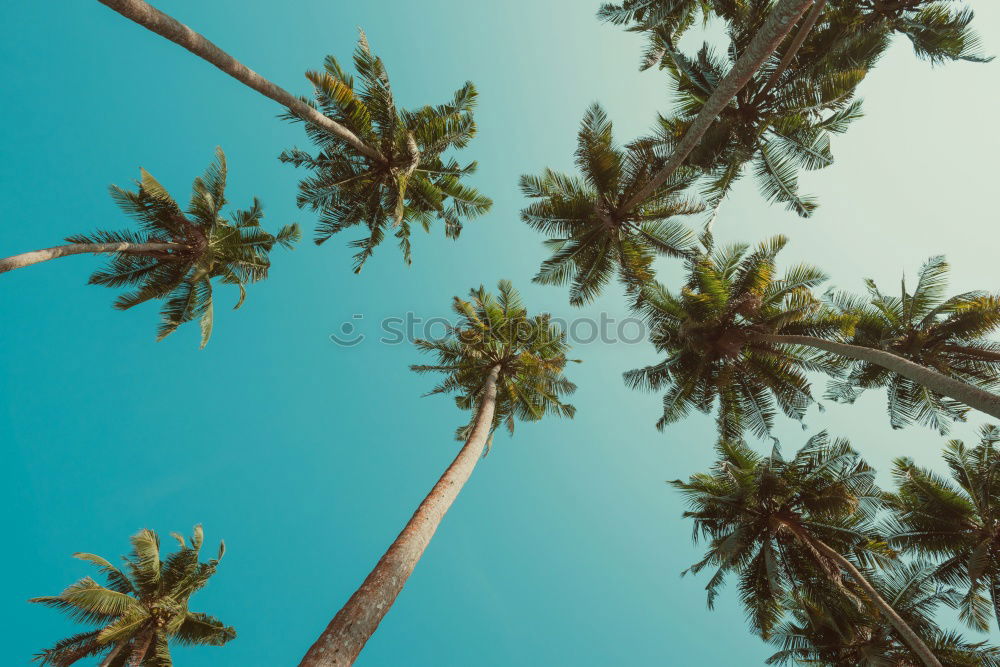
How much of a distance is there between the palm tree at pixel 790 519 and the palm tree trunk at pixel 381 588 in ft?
25.9

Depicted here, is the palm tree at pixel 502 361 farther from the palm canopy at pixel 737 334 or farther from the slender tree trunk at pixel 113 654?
the slender tree trunk at pixel 113 654

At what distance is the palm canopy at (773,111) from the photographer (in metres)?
10.2

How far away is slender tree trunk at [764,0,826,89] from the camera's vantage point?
315 inches

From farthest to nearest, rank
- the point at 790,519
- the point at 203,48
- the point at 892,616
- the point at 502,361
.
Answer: the point at 502,361 → the point at 790,519 → the point at 892,616 → the point at 203,48

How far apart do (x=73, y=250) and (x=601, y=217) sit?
46.0 feet

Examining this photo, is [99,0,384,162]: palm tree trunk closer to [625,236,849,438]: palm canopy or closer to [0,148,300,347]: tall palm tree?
[0,148,300,347]: tall palm tree

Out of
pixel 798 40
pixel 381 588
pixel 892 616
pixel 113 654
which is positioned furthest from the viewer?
pixel 113 654

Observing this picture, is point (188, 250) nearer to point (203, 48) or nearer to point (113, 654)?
point (203, 48)

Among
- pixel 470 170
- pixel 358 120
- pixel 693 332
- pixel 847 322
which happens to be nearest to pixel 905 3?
pixel 847 322

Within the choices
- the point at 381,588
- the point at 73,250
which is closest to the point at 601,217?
the point at 381,588

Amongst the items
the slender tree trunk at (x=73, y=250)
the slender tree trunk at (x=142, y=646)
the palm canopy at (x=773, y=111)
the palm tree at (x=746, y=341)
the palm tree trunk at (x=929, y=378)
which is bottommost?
the slender tree trunk at (x=142, y=646)

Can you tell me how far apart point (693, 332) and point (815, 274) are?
153 inches

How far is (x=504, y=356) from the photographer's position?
51.2 feet

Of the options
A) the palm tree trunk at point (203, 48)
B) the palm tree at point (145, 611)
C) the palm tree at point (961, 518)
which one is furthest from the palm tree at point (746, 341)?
the palm tree at point (145, 611)
